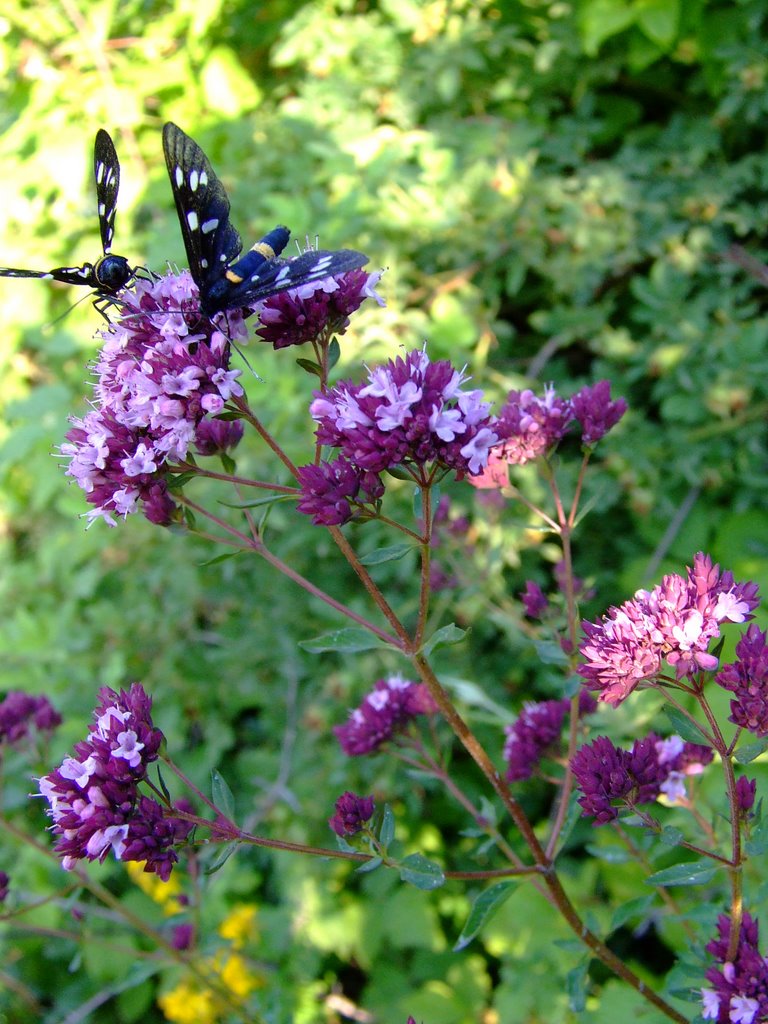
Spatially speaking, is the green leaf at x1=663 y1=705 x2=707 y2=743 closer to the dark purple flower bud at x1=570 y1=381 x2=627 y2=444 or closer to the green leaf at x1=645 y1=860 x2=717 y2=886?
the green leaf at x1=645 y1=860 x2=717 y2=886

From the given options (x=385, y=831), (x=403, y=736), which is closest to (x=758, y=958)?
(x=385, y=831)

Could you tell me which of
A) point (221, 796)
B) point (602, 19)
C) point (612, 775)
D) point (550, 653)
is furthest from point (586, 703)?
point (602, 19)

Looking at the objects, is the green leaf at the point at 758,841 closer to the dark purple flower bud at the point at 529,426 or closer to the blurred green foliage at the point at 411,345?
the dark purple flower bud at the point at 529,426

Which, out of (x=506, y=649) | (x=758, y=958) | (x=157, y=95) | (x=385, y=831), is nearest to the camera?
(x=758, y=958)

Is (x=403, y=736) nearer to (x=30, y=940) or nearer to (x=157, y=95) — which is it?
(x=30, y=940)

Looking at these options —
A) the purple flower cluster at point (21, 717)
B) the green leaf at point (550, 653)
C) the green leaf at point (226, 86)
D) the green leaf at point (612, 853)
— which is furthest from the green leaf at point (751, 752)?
the green leaf at point (226, 86)

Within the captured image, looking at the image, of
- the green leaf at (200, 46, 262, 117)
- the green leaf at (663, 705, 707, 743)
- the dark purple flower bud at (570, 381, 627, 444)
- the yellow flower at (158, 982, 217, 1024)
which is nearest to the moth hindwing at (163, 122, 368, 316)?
the dark purple flower bud at (570, 381, 627, 444)

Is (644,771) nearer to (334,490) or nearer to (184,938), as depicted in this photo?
(334,490)
